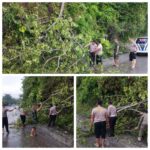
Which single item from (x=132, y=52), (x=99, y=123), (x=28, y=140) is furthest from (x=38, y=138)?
(x=132, y=52)

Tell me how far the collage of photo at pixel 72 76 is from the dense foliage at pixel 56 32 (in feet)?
0.04

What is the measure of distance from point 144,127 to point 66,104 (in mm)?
940

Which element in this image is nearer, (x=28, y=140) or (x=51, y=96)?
(x=28, y=140)

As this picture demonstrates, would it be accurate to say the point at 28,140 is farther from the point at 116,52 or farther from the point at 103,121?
the point at 116,52

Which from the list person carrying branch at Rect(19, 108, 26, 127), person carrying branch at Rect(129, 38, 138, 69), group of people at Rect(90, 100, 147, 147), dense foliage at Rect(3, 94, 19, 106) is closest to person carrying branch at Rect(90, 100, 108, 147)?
group of people at Rect(90, 100, 147, 147)

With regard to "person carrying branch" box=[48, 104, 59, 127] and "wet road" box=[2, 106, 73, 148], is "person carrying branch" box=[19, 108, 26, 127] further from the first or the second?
"person carrying branch" box=[48, 104, 59, 127]

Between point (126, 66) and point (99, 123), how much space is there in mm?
742

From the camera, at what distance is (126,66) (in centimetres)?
491

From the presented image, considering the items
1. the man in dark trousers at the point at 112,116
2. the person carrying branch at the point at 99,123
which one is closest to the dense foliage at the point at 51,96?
the person carrying branch at the point at 99,123

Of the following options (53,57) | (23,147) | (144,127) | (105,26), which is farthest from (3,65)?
(144,127)

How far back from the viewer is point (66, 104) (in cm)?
489

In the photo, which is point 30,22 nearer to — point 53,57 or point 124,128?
point 53,57

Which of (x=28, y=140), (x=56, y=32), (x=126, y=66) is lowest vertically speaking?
(x=28, y=140)

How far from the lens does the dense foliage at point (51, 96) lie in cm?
488
